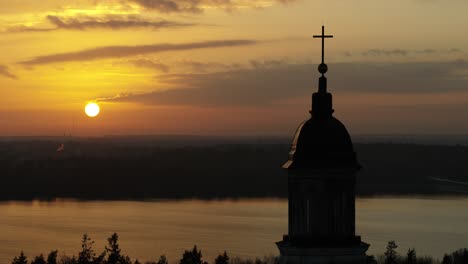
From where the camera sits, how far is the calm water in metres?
92.9

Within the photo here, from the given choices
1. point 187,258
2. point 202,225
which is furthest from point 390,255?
point 202,225

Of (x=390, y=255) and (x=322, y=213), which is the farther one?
(x=390, y=255)

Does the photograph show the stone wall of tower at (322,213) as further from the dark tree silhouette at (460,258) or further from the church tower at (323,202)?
the dark tree silhouette at (460,258)

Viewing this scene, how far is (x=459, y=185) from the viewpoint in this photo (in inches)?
7131

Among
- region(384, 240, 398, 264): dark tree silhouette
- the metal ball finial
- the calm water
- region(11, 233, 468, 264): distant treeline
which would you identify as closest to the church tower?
the metal ball finial

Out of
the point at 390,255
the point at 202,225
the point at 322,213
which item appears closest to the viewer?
the point at 322,213

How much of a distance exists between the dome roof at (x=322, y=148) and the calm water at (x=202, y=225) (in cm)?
6989

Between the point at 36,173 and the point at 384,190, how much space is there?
61.1m

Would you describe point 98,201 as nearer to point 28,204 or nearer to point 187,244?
point 28,204

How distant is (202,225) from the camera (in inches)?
4257

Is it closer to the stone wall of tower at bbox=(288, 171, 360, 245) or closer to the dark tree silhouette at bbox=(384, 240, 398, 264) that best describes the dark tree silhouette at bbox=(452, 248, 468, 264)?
the dark tree silhouette at bbox=(384, 240, 398, 264)

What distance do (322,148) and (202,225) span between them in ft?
311

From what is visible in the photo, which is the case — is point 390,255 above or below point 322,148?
above

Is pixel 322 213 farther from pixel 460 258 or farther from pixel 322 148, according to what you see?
pixel 460 258
